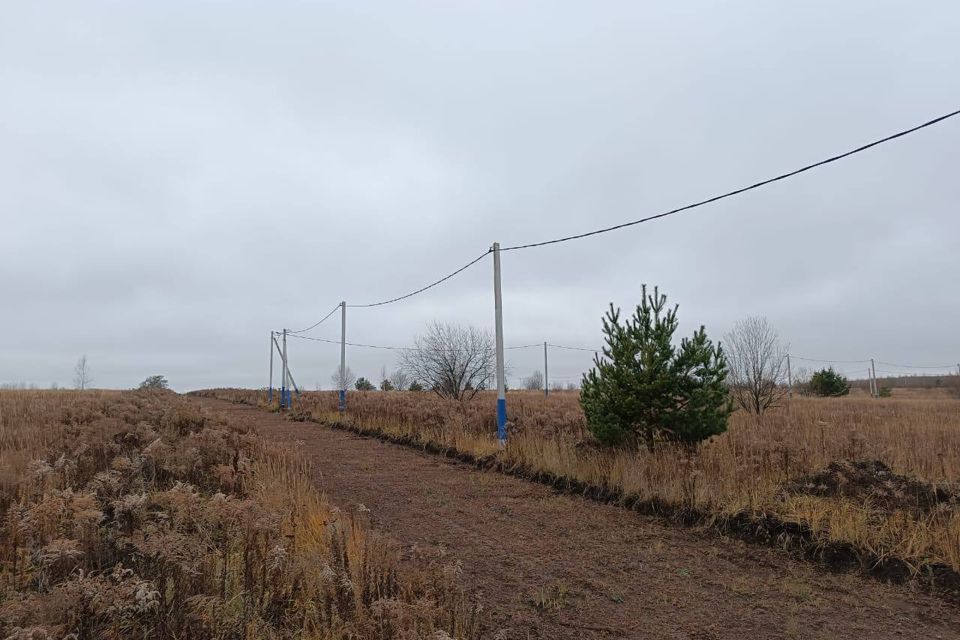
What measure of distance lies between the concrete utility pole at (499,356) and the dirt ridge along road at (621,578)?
3.47 metres

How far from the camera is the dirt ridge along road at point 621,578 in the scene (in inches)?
168

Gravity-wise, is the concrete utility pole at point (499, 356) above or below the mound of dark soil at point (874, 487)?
above

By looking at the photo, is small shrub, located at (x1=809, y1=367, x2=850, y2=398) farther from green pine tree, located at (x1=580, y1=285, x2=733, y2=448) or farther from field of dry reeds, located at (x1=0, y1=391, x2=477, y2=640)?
field of dry reeds, located at (x1=0, y1=391, x2=477, y2=640)

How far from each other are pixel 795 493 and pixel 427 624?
549 centimetres

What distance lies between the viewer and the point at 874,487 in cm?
661

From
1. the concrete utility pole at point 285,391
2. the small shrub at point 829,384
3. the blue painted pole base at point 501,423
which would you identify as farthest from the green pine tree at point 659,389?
the small shrub at point 829,384

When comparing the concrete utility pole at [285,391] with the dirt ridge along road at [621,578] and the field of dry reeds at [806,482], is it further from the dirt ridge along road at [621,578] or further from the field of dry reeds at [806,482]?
the dirt ridge along road at [621,578]

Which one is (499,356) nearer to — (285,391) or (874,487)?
(874,487)

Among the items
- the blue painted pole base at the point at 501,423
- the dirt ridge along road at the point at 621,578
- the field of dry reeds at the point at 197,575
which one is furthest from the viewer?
the blue painted pole base at the point at 501,423

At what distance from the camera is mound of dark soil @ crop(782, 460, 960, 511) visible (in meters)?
6.27

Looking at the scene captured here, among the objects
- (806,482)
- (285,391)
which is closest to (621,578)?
(806,482)

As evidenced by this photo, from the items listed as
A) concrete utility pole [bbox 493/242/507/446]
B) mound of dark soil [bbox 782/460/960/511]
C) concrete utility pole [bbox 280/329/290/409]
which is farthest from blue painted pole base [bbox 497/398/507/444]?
concrete utility pole [bbox 280/329/290/409]

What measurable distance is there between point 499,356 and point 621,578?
7912 mm

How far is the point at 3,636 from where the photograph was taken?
300 centimetres
